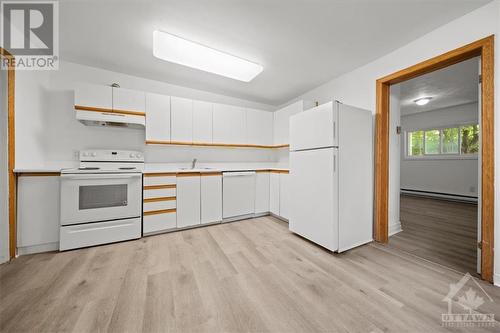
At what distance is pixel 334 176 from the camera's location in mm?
1928

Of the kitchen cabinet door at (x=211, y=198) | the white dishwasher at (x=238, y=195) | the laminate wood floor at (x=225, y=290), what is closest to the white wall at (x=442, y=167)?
the laminate wood floor at (x=225, y=290)

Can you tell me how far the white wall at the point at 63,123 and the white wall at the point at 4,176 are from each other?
0.11 metres

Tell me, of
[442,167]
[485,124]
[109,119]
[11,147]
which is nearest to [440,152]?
[442,167]

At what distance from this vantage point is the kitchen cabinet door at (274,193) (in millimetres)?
3201

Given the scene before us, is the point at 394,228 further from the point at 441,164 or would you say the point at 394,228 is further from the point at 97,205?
the point at 441,164

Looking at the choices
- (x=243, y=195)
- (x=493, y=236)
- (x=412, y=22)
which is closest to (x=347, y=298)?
(x=493, y=236)

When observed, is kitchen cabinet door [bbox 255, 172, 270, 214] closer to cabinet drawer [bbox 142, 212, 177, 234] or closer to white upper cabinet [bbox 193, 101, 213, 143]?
white upper cabinet [bbox 193, 101, 213, 143]

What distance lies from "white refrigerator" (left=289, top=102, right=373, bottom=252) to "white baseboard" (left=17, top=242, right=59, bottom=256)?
9.25 ft

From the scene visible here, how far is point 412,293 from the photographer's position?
136 centimetres

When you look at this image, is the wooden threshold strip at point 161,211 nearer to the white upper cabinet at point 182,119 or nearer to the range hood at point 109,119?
the white upper cabinet at point 182,119

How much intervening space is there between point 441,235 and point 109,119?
471 cm

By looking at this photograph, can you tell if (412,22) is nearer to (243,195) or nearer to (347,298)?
(347,298)

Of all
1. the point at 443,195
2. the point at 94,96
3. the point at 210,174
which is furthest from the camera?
the point at 443,195

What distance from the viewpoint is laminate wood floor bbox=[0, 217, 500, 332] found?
1.10 meters
